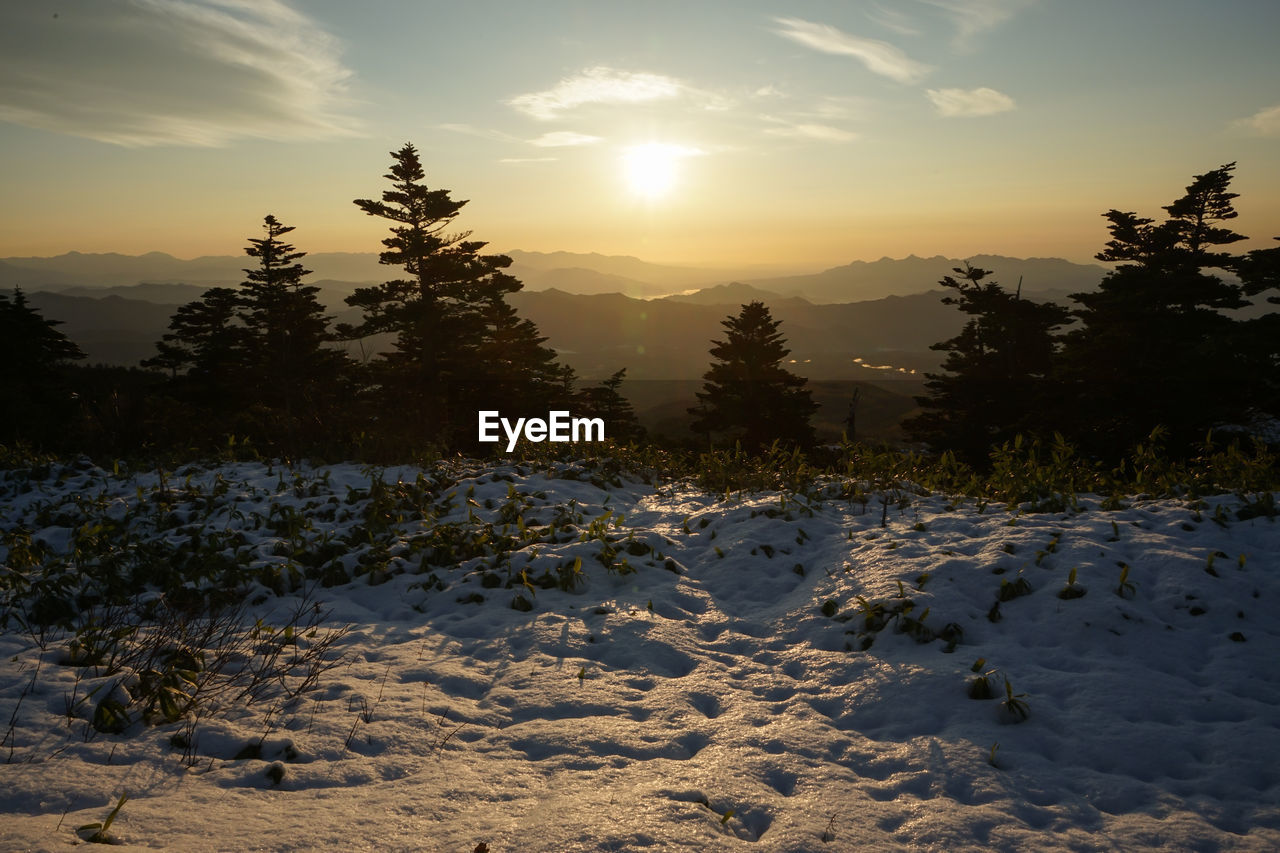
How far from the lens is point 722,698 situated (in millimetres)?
4883

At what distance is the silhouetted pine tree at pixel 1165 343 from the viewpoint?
4072 cm

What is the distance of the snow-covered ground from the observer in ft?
10.8

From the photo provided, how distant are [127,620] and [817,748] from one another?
568 centimetres

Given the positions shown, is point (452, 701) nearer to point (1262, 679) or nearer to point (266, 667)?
point (266, 667)

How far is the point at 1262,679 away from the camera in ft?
15.2

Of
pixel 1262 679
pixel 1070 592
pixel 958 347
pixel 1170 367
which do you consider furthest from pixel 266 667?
pixel 958 347

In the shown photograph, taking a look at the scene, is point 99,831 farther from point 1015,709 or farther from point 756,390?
point 756,390

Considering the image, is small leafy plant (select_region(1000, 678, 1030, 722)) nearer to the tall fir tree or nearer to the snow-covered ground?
the snow-covered ground

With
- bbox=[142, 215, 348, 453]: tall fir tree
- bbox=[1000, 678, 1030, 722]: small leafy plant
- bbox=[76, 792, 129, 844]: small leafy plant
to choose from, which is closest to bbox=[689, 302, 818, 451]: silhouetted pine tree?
bbox=[142, 215, 348, 453]: tall fir tree

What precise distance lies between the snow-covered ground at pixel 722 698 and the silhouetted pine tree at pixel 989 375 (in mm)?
47000

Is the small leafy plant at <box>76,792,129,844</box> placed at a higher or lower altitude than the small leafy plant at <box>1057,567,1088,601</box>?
lower

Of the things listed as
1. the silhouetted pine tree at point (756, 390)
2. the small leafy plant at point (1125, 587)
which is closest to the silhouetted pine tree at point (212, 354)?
the silhouetted pine tree at point (756, 390)

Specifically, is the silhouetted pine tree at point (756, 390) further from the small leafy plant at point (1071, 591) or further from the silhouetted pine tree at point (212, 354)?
the small leafy plant at point (1071, 591)

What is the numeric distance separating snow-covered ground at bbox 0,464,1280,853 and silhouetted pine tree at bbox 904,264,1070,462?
47000mm
